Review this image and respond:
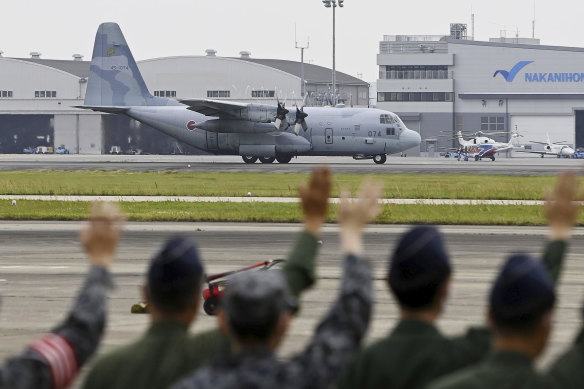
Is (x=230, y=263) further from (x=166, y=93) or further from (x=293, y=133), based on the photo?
(x=166, y=93)

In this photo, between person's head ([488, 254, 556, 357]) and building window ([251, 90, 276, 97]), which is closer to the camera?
person's head ([488, 254, 556, 357])

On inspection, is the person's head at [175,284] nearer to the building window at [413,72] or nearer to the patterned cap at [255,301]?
the patterned cap at [255,301]

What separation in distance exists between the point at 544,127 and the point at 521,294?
126m

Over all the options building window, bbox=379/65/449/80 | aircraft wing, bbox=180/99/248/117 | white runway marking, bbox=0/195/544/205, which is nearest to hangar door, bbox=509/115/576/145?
building window, bbox=379/65/449/80

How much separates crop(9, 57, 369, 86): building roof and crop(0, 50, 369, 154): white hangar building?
1.51 meters

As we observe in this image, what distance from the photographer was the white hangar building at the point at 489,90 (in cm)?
12731

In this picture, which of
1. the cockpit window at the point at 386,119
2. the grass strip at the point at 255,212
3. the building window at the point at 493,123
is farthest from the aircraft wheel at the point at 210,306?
the building window at the point at 493,123

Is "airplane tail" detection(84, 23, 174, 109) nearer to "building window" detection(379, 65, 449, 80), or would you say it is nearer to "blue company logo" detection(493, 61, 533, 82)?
"building window" detection(379, 65, 449, 80)

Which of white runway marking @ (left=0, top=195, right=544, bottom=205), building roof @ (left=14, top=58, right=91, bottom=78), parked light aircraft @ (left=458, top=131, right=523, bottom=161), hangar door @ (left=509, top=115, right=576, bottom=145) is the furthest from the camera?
building roof @ (left=14, top=58, right=91, bottom=78)

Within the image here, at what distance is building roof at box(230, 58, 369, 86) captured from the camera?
133500mm

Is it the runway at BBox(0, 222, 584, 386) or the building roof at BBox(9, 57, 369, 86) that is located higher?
the building roof at BBox(9, 57, 369, 86)

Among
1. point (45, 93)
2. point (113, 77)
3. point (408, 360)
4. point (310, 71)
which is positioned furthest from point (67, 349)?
point (310, 71)

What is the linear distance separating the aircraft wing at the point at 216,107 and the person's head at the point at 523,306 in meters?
59.4

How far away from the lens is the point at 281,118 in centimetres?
6519
